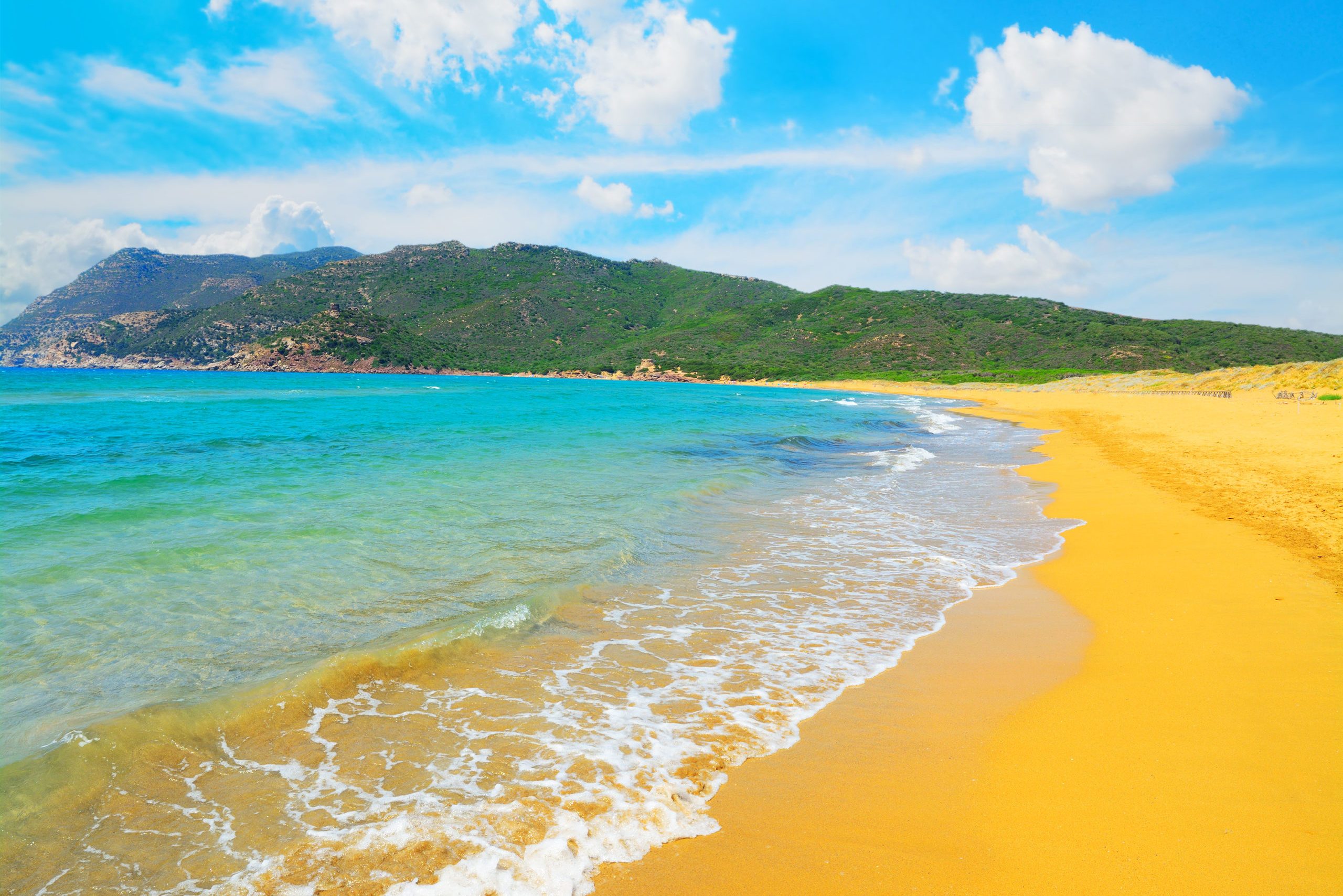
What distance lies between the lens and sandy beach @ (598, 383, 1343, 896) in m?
3.22

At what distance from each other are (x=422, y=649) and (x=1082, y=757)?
18.8ft

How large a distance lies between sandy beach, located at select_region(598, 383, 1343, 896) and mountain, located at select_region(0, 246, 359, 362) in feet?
692

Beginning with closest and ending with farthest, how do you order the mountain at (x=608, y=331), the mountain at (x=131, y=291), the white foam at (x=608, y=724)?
the white foam at (x=608, y=724) < the mountain at (x=608, y=331) < the mountain at (x=131, y=291)

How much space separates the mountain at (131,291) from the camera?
175 meters

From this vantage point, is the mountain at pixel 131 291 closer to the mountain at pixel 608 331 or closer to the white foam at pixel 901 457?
the mountain at pixel 608 331

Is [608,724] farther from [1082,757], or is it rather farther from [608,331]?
[608,331]

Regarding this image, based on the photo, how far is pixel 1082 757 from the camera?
4258mm

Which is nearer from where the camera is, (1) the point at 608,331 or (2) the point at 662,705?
(2) the point at 662,705

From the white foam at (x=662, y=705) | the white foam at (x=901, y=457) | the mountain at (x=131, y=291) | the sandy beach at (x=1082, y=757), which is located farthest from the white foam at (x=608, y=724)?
the mountain at (x=131, y=291)

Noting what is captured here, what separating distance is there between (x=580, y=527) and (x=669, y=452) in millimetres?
11079

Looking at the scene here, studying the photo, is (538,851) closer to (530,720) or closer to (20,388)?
(530,720)

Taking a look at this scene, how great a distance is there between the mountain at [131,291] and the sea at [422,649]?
7901 inches

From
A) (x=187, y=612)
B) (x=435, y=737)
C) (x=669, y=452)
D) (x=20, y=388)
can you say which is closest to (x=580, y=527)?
(x=187, y=612)

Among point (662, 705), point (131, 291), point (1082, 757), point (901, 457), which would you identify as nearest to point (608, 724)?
point (662, 705)
